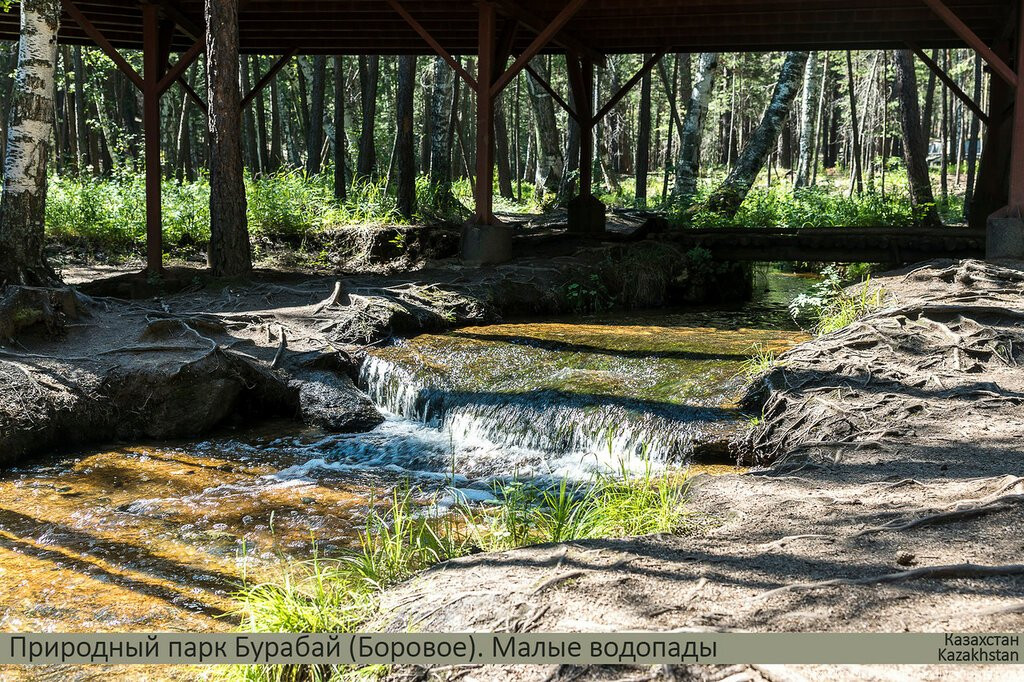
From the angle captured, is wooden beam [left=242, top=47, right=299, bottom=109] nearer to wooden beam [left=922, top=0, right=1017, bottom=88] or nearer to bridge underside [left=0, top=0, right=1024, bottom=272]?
bridge underside [left=0, top=0, right=1024, bottom=272]

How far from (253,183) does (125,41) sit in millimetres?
3344

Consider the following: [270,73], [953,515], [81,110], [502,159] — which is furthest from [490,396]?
[81,110]

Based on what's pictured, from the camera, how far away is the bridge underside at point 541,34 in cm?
1211

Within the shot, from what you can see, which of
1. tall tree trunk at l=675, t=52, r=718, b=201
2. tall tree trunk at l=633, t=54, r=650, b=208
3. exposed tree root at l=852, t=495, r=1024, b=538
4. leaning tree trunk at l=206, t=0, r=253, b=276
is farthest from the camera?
tall tree trunk at l=633, t=54, r=650, b=208

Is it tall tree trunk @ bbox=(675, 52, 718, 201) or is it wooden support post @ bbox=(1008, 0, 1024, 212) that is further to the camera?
tall tree trunk @ bbox=(675, 52, 718, 201)

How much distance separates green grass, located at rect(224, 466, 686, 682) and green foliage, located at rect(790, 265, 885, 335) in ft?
14.1

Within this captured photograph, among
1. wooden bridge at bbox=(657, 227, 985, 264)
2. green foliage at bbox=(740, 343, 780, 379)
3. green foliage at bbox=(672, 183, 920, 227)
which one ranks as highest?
green foliage at bbox=(672, 183, 920, 227)

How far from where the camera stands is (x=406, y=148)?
1605 cm

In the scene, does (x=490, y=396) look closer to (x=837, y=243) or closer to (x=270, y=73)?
(x=837, y=243)

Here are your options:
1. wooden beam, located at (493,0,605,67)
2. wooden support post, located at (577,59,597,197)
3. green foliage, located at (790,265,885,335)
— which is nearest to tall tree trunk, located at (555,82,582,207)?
wooden support post, located at (577,59,597,197)

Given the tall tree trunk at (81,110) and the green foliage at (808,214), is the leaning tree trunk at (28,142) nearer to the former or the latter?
the green foliage at (808,214)

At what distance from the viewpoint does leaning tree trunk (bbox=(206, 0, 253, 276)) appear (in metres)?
10.9

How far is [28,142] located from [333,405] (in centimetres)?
433

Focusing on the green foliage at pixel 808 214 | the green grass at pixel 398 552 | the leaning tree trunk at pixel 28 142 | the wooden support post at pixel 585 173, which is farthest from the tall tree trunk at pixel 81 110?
the green grass at pixel 398 552
